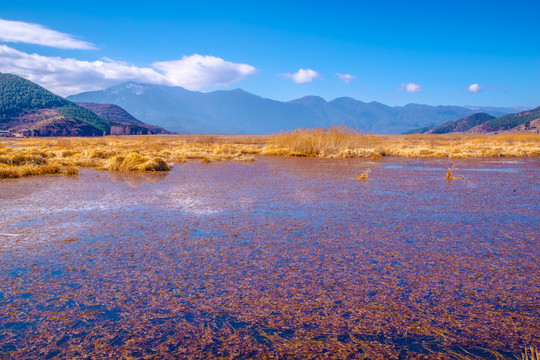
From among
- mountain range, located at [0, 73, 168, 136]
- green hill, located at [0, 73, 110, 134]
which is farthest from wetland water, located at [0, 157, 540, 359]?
green hill, located at [0, 73, 110, 134]

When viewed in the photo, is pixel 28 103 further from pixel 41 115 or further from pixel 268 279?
pixel 268 279

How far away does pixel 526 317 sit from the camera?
312 cm

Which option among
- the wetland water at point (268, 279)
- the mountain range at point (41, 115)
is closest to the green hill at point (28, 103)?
the mountain range at point (41, 115)

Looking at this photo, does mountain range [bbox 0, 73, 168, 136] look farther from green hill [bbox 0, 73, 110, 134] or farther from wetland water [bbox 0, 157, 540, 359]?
wetland water [bbox 0, 157, 540, 359]

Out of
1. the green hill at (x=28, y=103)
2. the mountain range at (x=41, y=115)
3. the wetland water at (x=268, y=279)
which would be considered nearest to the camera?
the wetland water at (x=268, y=279)

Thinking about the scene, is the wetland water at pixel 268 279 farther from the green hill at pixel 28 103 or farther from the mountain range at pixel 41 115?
the green hill at pixel 28 103

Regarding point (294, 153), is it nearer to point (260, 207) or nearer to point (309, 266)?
point (260, 207)

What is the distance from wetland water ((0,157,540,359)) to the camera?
111 inches

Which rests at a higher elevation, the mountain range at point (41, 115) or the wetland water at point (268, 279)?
the mountain range at point (41, 115)

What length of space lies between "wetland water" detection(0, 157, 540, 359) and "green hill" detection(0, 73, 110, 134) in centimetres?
13794

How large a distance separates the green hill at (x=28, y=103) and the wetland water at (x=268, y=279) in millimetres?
137943

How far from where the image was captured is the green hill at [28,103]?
132 metres

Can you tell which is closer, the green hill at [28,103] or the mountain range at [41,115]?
the mountain range at [41,115]

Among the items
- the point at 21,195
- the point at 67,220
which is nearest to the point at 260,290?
the point at 67,220
